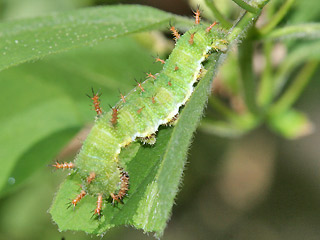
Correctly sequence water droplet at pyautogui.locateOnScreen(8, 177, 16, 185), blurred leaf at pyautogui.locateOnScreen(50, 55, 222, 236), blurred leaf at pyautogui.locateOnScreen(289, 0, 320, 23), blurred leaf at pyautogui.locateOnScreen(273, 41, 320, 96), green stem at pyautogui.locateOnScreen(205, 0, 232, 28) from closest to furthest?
blurred leaf at pyautogui.locateOnScreen(50, 55, 222, 236), green stem at pyautogui.locateOnScreen(205, 0, 232, 28), water droplet at pyautogui.locateOnScreen(8, 177, 16, 185), blurred leaf at pyautogui.locateOnScreen(273, 41, 320, 96), blurred leaf at pyautogui.locateOnScreen(289, 0, 320, 23)

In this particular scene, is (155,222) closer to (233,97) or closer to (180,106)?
(180,106)

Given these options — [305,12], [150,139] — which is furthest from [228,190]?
[150,139]

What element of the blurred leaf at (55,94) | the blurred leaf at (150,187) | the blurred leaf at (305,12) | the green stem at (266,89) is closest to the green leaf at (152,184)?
the blurred leaf at (150,187)

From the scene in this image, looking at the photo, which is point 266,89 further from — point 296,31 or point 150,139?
point 150,139

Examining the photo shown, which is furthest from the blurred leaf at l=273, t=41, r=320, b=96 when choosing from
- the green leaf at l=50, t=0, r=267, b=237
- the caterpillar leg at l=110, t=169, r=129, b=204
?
the caterpillar leg at l=110, t=169, r=129, b=204

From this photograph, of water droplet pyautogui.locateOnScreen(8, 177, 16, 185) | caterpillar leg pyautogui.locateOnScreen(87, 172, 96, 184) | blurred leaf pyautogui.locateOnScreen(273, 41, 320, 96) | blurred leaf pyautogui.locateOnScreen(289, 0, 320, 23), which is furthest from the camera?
blurred leaf pyautogui.locateOnScreen(289, 0, 320, 23)

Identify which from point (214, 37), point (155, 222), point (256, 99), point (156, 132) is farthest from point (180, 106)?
point (256, 99)

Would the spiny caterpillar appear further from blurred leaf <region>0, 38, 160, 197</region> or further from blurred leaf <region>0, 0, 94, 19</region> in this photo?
blurred leaf <region>0, 0, 94, 19</region>
